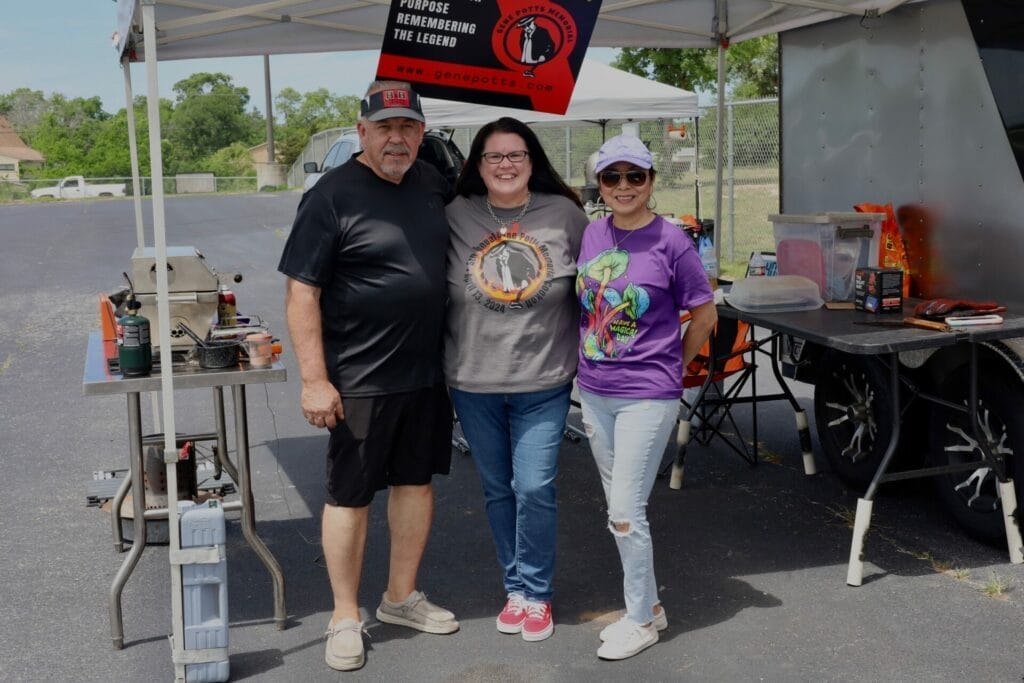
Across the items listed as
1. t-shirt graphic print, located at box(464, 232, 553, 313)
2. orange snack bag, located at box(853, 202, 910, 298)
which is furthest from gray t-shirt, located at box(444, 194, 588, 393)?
orange snack bag, located at box(853, 202, 910, 298)

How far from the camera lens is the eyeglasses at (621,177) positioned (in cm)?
362

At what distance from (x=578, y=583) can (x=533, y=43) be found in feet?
7.53

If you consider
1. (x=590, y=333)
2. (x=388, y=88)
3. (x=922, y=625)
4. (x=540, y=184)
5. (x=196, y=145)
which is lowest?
(x=922, y=625)

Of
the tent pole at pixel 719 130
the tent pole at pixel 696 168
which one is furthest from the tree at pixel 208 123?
the tent pole at pixel 719 130

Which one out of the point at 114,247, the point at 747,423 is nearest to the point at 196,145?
the point at 114,247

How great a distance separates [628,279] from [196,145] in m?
101

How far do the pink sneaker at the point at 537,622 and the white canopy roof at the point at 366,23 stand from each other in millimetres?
2816

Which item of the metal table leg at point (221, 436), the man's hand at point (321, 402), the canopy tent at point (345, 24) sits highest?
the canopy tent at point (345, 24)

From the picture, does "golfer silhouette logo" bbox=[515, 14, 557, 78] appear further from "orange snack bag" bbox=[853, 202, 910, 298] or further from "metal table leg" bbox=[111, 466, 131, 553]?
"metal table leg" bbox=[111, 466, 131, 553]

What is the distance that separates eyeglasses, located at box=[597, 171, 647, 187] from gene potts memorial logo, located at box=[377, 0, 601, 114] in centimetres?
114

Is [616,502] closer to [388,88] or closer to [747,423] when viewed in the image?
[388,88]

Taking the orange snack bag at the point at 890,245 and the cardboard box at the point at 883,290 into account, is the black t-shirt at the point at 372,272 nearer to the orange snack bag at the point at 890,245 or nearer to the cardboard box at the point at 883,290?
the cardboard box at the point at 883,290

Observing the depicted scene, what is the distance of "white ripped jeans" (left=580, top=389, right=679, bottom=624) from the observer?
3.61 metres

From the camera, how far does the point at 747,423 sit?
688 cm
